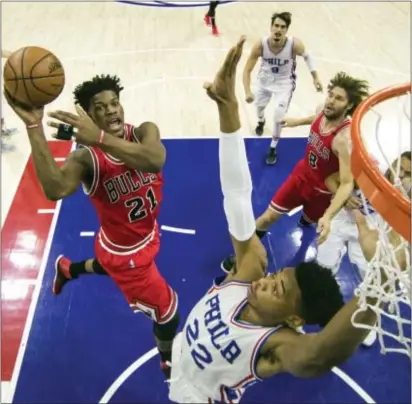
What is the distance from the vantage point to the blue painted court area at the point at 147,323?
328 centimetres

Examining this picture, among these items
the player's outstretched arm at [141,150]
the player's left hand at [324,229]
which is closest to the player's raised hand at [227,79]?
the player's outstretched arm at [141,150]

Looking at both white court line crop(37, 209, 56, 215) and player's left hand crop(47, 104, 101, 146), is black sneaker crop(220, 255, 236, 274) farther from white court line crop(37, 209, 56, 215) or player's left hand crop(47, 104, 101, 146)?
player's left hand crop(47, 104, 101, 146)

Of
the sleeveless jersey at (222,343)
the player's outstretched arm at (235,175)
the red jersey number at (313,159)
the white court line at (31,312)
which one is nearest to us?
the player's outstretched arm at (235,175)

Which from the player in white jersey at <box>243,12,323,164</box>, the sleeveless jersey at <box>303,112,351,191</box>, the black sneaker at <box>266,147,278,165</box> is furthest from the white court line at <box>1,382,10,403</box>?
the black sneaker at <box>266,147,278,165</box>

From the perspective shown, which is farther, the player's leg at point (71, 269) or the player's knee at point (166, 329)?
the player's leg at point (71, 269)

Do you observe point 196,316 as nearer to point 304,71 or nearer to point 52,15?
point 304,71

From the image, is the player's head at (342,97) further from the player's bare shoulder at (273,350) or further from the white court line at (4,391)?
the white court line at (4,391)

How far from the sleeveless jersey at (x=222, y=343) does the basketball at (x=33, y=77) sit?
139 cm

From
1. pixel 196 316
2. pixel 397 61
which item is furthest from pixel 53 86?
pixel 397 61

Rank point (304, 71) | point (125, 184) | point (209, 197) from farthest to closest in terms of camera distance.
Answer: point (304, 71) < point (209, 197) < point (125, 184)

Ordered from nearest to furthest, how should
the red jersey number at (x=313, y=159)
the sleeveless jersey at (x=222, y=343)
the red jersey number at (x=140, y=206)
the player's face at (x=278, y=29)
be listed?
the sleeveless jersey at (x=222, y=343), the red jersey number at (x=140, y=206), the red jersey number at (x=313, y=159), the player's face at (x=278, y=29)

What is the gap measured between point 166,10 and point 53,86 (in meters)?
8.61

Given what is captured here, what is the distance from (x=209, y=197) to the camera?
5.01 metres

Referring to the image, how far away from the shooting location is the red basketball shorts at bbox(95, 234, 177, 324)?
3.07 meters
